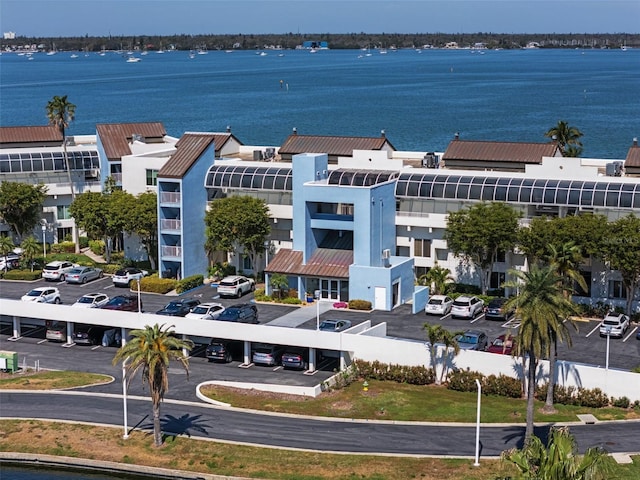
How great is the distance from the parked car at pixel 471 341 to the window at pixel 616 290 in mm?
14249

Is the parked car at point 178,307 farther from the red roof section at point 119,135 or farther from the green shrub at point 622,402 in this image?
the green shrub at point 622,402

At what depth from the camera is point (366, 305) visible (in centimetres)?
7625

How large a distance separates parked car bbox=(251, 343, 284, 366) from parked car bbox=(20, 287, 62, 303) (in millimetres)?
18390

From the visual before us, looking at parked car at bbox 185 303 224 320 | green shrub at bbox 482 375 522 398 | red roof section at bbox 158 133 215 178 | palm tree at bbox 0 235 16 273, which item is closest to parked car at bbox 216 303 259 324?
parked car at bbox 185 303 224 320

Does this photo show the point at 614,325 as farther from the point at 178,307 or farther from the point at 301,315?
the point at 178,307

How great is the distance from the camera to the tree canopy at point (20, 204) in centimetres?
9044

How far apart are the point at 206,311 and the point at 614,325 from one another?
26591 mm

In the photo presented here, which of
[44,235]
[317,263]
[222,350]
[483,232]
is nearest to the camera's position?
[222,350]

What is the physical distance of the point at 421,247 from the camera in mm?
82625

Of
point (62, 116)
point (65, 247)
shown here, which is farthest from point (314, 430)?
point (62, 116)

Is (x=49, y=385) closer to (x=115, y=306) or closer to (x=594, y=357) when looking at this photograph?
(x=115, y=306)

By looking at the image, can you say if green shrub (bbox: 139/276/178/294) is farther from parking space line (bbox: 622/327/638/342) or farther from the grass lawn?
parking space line (bbox: 622/327/638/342)

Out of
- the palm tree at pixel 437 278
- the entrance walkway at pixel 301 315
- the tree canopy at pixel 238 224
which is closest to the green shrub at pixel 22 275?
the tree canopy at pixel 238 224

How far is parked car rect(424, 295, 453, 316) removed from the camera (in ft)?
245
